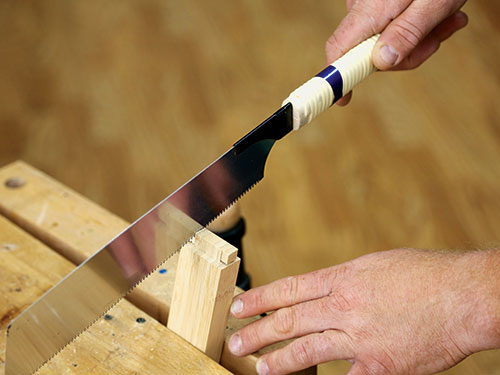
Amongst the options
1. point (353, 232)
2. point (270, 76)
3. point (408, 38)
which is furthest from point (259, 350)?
point (270, 76)

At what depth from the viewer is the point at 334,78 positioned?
2.80 ft

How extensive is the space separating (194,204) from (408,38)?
0.49 meters

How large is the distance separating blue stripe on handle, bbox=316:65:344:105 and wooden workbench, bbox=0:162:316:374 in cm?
37

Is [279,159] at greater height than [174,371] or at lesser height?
greater

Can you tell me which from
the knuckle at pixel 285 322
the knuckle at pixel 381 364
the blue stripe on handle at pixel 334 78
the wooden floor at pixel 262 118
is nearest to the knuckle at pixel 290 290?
the knuckle at pixel 285 322

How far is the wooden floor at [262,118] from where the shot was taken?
1854 millimetres

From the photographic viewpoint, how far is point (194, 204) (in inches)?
29.6

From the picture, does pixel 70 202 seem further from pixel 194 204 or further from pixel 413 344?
pixel 413 344

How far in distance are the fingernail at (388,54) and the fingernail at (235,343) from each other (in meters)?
0.50

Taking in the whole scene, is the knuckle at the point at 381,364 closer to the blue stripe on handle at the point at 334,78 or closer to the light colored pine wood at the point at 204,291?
the light colored pine wood at the point at 204,291

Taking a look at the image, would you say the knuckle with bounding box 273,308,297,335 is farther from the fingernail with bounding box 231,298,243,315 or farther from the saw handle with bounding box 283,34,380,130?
the saw handle with bounding box 283,34,380,130

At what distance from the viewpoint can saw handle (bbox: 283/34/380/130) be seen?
0.81 m

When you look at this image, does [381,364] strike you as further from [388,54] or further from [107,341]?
[388,54]

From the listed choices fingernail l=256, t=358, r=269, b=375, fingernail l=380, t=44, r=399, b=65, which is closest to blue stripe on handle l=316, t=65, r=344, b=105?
fingernail l=380, t=44, r=399, b=65
